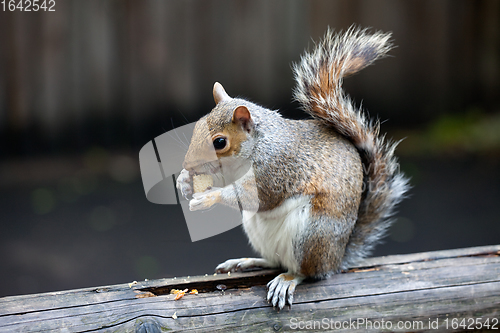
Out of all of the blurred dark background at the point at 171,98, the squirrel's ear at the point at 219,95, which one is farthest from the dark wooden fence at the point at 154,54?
the squirrel's ear at the point at 219,95

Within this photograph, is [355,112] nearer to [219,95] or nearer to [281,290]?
[219,95]

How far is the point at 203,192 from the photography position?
114cm

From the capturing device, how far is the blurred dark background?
2729 mm

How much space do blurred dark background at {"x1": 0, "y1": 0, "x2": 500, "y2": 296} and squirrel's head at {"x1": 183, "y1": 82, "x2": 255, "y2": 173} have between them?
132 centimetres

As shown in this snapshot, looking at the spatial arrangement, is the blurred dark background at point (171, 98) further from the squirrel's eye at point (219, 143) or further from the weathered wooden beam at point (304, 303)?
the squirrel's eye at point (219, 143)

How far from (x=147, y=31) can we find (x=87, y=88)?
0.65m

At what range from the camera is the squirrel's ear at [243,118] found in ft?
3.72

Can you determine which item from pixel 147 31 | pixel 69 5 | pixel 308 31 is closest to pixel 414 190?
pixel 308 31

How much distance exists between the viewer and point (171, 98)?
3508mm

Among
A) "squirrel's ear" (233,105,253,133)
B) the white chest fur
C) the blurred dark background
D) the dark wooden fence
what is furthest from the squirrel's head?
the dark wooden fence

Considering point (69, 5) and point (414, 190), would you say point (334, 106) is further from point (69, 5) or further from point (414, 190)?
point (69, 5)

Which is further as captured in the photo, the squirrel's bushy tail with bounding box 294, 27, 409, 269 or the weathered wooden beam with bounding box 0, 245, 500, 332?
the squirrel's bushy tail with bounding box 294, 27, 409, 269

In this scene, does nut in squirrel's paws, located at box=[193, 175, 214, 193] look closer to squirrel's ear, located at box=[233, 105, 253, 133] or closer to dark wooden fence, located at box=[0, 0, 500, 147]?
squirrel's ear, located at box=[233, 105, 253, 133]

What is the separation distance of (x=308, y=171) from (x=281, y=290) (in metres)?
0.34
